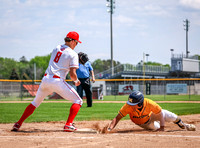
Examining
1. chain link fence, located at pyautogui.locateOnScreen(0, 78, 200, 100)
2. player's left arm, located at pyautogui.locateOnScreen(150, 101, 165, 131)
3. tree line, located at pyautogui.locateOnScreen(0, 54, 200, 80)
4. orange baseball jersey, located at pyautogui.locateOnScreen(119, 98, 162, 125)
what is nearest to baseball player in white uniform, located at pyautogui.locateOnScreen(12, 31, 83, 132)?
orange baseball jersey, located at pyautogui.locateOnScreen(119, 98, 162, 125)

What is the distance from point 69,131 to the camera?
627cm

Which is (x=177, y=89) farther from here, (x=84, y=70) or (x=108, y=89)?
(x=84, y=70)

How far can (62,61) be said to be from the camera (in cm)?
609

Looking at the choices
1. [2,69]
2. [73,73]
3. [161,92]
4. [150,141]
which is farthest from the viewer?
[2,69]

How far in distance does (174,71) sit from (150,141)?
54647mm

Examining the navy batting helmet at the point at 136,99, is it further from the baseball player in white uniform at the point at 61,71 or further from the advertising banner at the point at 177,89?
the advertising banner at the point at 177,89

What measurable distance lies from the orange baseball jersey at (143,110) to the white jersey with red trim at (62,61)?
1324 millimetres

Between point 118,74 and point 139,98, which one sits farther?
point 118,74

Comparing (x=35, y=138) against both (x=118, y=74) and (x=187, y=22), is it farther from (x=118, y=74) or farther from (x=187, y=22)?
(x=187, y=22)

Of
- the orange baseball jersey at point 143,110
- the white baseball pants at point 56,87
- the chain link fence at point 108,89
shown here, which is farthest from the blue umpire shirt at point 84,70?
the chain link fence at point 108,89

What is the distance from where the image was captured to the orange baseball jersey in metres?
5.94

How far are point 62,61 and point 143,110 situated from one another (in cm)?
188

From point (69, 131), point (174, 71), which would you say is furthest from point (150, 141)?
point (174, 71)

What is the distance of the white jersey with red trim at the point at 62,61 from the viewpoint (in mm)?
6082
